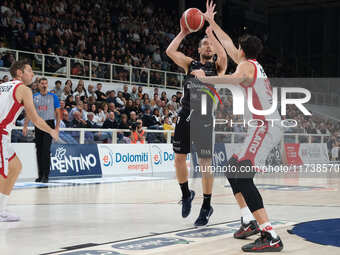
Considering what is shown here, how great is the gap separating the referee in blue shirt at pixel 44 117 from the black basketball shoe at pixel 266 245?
24.0 ft

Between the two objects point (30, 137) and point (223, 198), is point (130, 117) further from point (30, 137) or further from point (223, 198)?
point (223, 198)

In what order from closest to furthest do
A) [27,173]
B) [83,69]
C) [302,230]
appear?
[302,230] < [27,173] < [83,69]

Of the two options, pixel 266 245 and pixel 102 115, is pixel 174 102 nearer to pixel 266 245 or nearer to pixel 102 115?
pixel 102 115

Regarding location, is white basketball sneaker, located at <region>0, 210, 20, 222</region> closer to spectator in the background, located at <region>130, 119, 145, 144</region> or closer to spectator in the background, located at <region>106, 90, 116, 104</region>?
spectator in the background, located at <region>130, 119, 145, 144</region>

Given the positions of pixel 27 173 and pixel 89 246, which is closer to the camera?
pixel 89 246

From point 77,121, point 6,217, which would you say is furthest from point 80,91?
point 6,217

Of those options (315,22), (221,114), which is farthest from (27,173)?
(315,22)

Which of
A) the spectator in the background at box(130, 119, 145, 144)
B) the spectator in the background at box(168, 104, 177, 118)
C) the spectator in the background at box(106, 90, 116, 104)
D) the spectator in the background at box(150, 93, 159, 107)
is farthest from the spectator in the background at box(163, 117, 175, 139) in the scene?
the spectator in the background at box(106, 90, 116, 104)

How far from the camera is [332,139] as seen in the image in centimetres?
2391

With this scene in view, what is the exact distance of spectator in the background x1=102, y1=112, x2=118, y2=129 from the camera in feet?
49.5

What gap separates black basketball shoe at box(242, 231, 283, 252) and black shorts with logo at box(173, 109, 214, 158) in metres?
1.86

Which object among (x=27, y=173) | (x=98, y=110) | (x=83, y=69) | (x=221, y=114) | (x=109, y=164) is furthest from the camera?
(x=221, y=114)

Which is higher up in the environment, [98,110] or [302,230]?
[98,110]

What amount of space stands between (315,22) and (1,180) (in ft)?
125
